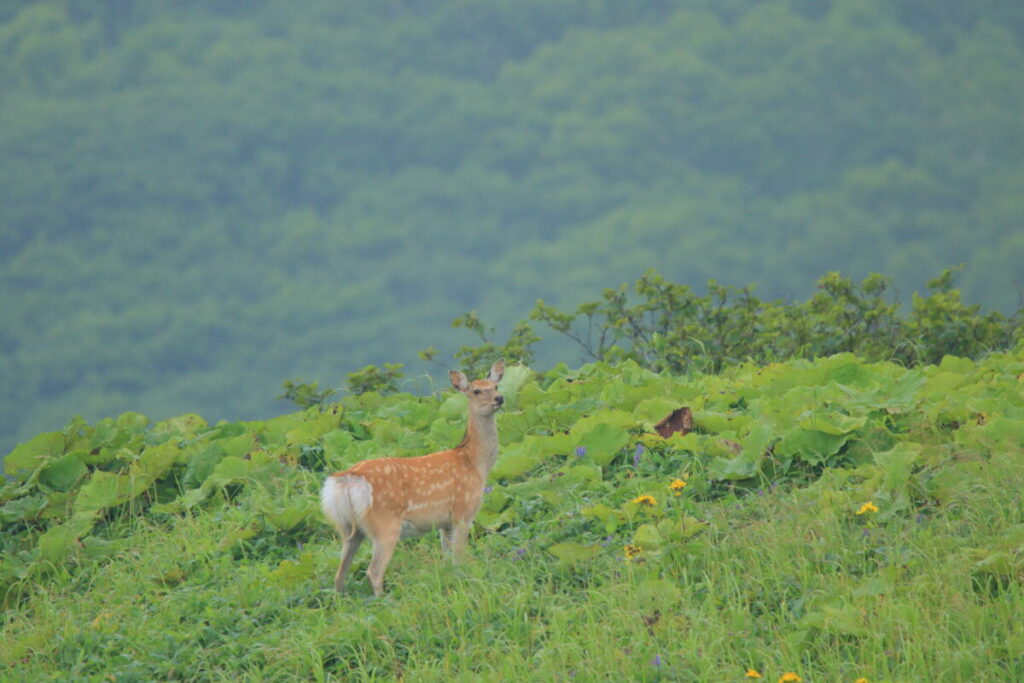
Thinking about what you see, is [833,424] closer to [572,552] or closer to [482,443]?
[572,552]

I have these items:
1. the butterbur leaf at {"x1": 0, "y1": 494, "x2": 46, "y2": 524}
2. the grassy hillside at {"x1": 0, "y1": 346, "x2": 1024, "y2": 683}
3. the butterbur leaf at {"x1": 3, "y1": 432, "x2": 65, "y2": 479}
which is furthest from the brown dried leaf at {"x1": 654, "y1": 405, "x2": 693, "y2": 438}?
the butterbur leaf at {"x1": 3, "y1": 432, "x2": 65, "y2": 479}

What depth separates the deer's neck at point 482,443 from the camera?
7074 mm

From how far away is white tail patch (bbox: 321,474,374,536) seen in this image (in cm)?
636

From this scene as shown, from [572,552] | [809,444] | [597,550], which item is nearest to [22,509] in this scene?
[572,552]

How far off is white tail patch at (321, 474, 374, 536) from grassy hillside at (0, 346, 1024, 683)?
62cm

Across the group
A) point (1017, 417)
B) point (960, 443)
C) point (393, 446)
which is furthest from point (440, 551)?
point (1017, 417)

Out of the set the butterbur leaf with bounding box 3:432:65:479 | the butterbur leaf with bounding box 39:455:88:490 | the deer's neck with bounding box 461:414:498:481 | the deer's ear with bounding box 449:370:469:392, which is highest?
the deer's ear with bounding box 449:370:469:392

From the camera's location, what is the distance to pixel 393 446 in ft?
31.3

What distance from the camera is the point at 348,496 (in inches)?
251

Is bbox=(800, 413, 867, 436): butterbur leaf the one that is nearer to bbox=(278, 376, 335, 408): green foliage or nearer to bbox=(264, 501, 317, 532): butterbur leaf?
bbox=(264, 501, 317, 532): butterbur leaf

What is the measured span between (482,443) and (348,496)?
3.42ft

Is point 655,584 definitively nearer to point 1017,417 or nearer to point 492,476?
point 492,476

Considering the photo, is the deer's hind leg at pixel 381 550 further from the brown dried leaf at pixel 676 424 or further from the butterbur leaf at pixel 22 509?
the butterbur leaf at pixel 22 509

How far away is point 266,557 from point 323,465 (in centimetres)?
183
